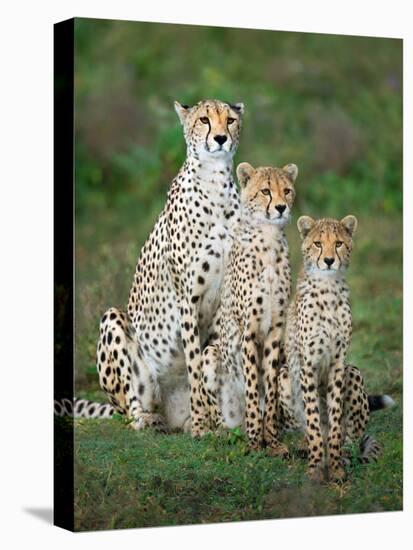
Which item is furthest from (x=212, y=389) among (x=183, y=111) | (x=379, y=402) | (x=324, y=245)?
(x=183, y=111)

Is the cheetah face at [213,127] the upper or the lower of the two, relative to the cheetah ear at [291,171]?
upper

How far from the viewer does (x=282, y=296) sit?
769 centimetres

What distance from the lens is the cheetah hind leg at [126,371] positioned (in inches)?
309

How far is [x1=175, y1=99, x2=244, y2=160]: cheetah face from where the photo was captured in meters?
7.57

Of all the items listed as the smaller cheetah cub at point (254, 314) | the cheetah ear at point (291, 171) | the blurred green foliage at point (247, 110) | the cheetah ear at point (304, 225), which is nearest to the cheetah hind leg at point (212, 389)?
the smaller cheetah cub at point (254, 314)

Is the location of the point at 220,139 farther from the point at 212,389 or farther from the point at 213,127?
the point at 212,389

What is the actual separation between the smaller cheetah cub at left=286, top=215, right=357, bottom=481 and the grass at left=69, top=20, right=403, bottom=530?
0.67ft

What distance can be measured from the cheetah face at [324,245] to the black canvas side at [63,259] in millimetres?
1385

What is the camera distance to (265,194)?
25.1 ft

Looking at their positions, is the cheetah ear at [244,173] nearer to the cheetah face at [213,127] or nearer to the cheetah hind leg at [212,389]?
the cheetah face at [213,127]

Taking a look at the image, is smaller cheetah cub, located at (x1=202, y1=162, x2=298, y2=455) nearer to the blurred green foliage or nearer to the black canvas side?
the black canvas side

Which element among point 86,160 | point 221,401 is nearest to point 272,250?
point 221,401

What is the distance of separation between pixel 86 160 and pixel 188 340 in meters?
3.98

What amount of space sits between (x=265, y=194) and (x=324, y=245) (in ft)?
1.48
